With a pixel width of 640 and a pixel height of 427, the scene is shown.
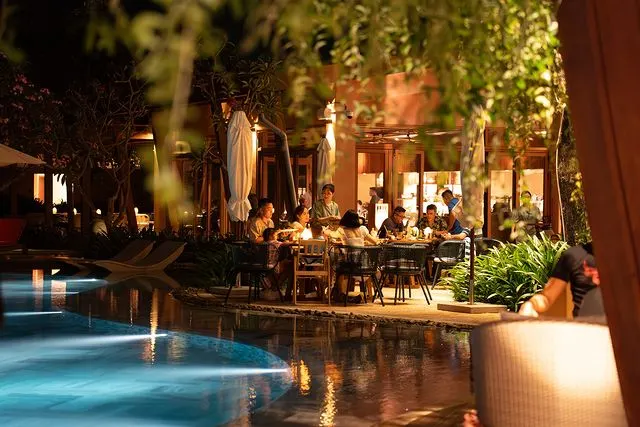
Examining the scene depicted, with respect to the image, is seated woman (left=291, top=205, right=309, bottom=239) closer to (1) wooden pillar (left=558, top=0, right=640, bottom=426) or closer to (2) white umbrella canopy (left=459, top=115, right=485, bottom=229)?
(2) white umbrella canopy (left=459, top=115, right=485, bottom=229)

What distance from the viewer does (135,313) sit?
13.7 meters

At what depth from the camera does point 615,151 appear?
2930 mm

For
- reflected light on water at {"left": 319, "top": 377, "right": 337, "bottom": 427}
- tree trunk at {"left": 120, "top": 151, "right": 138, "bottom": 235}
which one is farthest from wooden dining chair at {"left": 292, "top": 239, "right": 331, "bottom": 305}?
tree trunk at {"left": 120, "top": 151, "right": 138, "bottom": 235}

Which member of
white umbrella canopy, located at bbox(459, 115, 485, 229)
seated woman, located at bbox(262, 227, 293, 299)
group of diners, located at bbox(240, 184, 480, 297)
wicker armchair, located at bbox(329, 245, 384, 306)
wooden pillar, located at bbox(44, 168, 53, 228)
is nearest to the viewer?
white umbrella canopy, located at bbox(459, 115, 485, 229)

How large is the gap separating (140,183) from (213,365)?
29494 mm

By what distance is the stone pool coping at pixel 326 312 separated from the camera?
12.2m

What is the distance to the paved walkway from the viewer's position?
1239 centimetres

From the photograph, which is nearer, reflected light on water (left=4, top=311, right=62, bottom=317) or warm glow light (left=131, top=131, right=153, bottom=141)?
reflected light on water (left=4, top=311, right=62, bottom=317)

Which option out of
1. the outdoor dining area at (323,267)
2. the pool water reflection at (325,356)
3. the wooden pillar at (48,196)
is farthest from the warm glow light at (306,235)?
the wooden pillar at (48,196)

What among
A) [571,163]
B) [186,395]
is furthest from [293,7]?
[571,163]

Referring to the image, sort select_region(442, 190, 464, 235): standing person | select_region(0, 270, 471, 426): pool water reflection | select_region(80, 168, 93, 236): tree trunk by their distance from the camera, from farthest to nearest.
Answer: select_region(80, 168, 93, 236): tree trunk, select_region(442, 190, 464, 235): standing person, select_region(0, 270, 471, 426): pool water reflection

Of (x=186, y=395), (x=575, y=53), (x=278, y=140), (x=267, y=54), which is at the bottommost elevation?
(x=186, y=395)

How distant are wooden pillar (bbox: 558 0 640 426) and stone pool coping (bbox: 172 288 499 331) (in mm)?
8714

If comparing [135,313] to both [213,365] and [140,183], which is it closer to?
[213,365]
